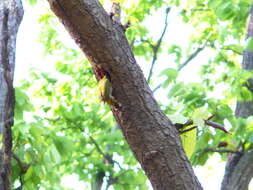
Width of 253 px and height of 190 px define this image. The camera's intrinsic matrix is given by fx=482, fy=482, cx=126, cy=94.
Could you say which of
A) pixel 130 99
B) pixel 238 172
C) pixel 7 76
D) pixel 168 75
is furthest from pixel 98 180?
pixel 130 99

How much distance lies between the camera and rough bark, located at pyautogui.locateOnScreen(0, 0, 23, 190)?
2086mm

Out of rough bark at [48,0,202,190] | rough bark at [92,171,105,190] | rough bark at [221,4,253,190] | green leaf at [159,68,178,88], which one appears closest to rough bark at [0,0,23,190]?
rough bark at [48,0,202,190]

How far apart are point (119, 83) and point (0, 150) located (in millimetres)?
1044

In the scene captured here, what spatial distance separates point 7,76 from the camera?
7.11 feet

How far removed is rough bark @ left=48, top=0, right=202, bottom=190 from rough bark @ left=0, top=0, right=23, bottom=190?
925 mm

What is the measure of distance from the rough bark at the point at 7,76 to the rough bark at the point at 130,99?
36.4 inches

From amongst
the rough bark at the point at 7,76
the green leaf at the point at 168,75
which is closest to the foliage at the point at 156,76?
the green leaf at the point at 168,75

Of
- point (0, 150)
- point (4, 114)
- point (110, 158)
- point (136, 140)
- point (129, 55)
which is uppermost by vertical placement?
point (110, 158)

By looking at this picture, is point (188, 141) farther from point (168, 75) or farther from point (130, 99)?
point (168, 75)

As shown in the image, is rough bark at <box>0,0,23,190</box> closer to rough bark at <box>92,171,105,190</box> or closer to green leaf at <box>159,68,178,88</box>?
green leaf at <box>159,68,178,88</box>

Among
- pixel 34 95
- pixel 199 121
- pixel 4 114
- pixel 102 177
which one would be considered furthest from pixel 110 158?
pixel 199 121

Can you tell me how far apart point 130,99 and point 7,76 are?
3.42ft

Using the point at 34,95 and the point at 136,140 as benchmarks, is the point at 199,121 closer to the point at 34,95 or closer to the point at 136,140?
the point at 136,140

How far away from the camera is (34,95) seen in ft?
22.7
